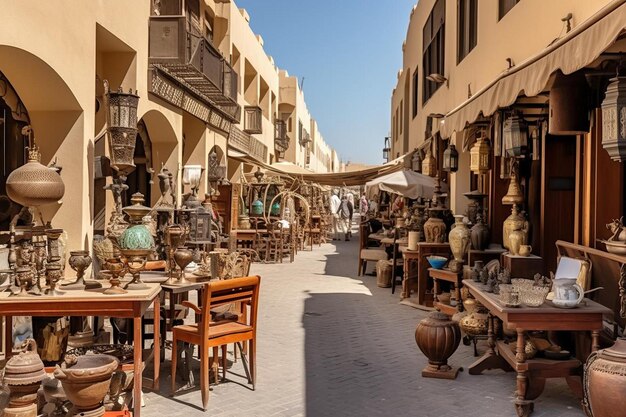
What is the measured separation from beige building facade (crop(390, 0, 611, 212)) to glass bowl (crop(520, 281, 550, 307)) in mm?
1800

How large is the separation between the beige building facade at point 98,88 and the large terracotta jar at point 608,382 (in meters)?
5.85

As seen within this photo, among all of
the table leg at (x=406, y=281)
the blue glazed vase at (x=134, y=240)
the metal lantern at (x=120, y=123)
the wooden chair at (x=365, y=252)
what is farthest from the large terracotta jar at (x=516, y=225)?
the wooden chair at (x=365, y=252)

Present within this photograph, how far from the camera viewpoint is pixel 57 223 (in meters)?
7.51

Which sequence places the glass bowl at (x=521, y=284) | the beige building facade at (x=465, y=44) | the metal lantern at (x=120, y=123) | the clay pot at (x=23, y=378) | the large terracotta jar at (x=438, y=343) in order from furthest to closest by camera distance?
the metal lantern at (x=120, y=123)
the beige building facade at (x=465, y=44)
the large terracotta jar at (x=438, y=343)
the glass bowl at (x=521, y=284)
the clay pot at (x=23, y=378)

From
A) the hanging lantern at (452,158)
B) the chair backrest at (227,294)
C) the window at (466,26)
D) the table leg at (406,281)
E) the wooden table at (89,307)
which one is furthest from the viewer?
the window at (466,26)

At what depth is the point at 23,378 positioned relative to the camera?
3.69 m

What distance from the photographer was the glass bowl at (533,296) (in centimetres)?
491

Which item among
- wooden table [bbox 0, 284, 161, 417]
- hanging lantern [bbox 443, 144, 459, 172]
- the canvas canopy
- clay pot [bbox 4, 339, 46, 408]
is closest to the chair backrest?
wooden table [bbox 0, 284, 161, 417]

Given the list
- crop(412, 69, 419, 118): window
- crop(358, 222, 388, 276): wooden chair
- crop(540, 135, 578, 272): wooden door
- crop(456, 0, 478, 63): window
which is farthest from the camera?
crop(412, 69, 419, 118): window

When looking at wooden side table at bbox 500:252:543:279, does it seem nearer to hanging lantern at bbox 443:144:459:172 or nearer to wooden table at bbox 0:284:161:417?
wooden table at bbox 0:284:161:417

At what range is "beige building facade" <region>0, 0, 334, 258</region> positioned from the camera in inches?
267

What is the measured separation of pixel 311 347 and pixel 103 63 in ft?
19.0

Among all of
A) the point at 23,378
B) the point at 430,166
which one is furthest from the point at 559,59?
the point at 430,166

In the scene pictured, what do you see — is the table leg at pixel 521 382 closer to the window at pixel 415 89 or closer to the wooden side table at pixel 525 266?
the wooden side table at pixel 525 266
